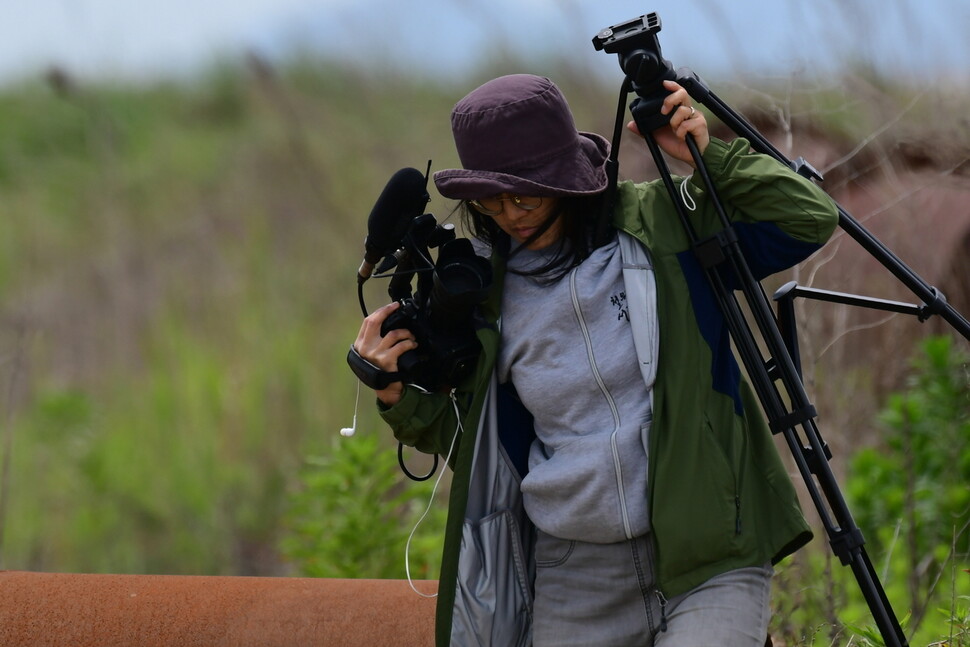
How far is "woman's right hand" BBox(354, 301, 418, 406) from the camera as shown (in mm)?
2572

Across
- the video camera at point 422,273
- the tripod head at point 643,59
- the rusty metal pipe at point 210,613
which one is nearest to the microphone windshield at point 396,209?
the video camera at point 422,273

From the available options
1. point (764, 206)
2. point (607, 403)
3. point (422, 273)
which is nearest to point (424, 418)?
point (422, 273)

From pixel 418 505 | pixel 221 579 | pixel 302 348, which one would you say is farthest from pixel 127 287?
pixel 221 579

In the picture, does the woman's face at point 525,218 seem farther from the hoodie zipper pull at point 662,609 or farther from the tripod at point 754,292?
the hoodie zipper pull at point 662,609

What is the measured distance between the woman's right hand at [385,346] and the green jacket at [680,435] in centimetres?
4

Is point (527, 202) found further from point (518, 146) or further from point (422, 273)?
point (422, 273)

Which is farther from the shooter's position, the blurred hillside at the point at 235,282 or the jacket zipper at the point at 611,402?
the blurred hillside at the point at 235,282

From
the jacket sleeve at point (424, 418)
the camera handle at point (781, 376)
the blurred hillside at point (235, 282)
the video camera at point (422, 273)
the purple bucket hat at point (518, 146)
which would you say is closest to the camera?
the camera handle at point (781, 376)

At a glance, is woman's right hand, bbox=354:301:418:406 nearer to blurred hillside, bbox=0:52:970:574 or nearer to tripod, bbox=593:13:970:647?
tripod, bbox=593:13:970:647

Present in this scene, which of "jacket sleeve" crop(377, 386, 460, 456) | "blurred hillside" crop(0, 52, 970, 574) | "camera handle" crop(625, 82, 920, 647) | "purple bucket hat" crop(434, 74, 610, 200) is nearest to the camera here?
"camera handle" crop(625, 82, 920, 647)

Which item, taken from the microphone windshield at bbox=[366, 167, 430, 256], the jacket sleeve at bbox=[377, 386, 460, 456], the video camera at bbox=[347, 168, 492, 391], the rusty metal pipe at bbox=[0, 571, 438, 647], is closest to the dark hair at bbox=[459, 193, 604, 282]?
the video camera at bbox=[347, 168, 492, 391]

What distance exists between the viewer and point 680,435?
2283 mm

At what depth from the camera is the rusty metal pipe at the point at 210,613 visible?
121 inches

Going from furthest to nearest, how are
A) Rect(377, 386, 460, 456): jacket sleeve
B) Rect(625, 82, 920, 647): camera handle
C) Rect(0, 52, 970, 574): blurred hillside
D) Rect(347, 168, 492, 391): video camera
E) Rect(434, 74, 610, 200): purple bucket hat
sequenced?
Rect(0, 52, 970, 574): blurred hillside, Rect(377, 386, 460, 456): jacket sleeve, Rect(347, 168, 492, 391): video camera, Rect(434, 74, 610, 200): purple bucket hat, Rect(625, 82, 920, 647): camera handle
